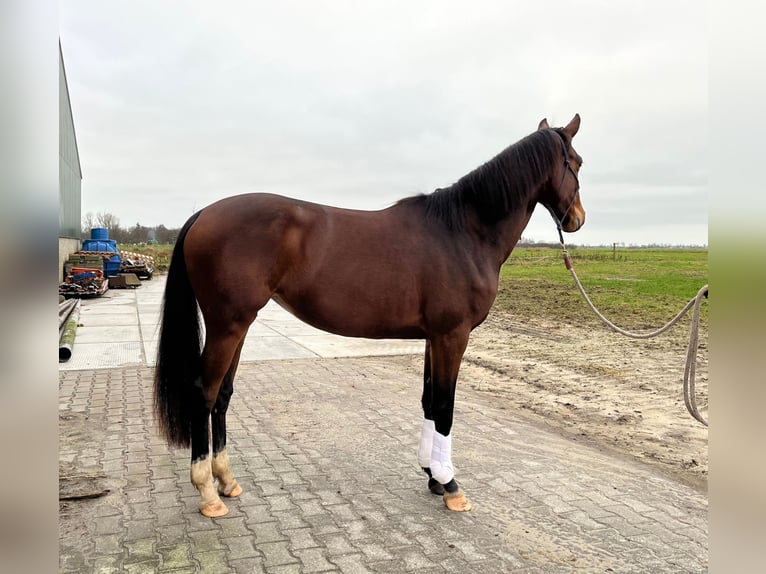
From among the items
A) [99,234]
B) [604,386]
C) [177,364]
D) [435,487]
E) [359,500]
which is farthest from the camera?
[99,234]

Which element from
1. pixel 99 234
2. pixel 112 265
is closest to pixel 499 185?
pixel 112 265

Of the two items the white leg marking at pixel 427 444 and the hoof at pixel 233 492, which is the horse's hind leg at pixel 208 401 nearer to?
the hoof at pixel 233 492

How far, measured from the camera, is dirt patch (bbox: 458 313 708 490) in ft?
14.7

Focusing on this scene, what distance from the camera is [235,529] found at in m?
2.86

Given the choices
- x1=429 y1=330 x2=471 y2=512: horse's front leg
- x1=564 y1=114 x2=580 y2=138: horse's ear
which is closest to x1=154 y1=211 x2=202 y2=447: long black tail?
x1=429 y1=330 x2=471 y2=512: horse's front leg

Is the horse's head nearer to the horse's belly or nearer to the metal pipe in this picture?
the horse's belly

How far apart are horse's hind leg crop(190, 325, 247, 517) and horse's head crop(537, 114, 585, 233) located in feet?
7.24

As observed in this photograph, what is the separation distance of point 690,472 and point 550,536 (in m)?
1.72

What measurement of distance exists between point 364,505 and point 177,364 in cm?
141

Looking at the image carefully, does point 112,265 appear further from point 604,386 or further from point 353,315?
point 353,315

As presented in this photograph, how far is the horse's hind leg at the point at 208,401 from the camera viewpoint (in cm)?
296

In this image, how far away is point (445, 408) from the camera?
323 centimetres

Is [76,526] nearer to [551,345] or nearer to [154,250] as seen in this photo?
[551,345]
